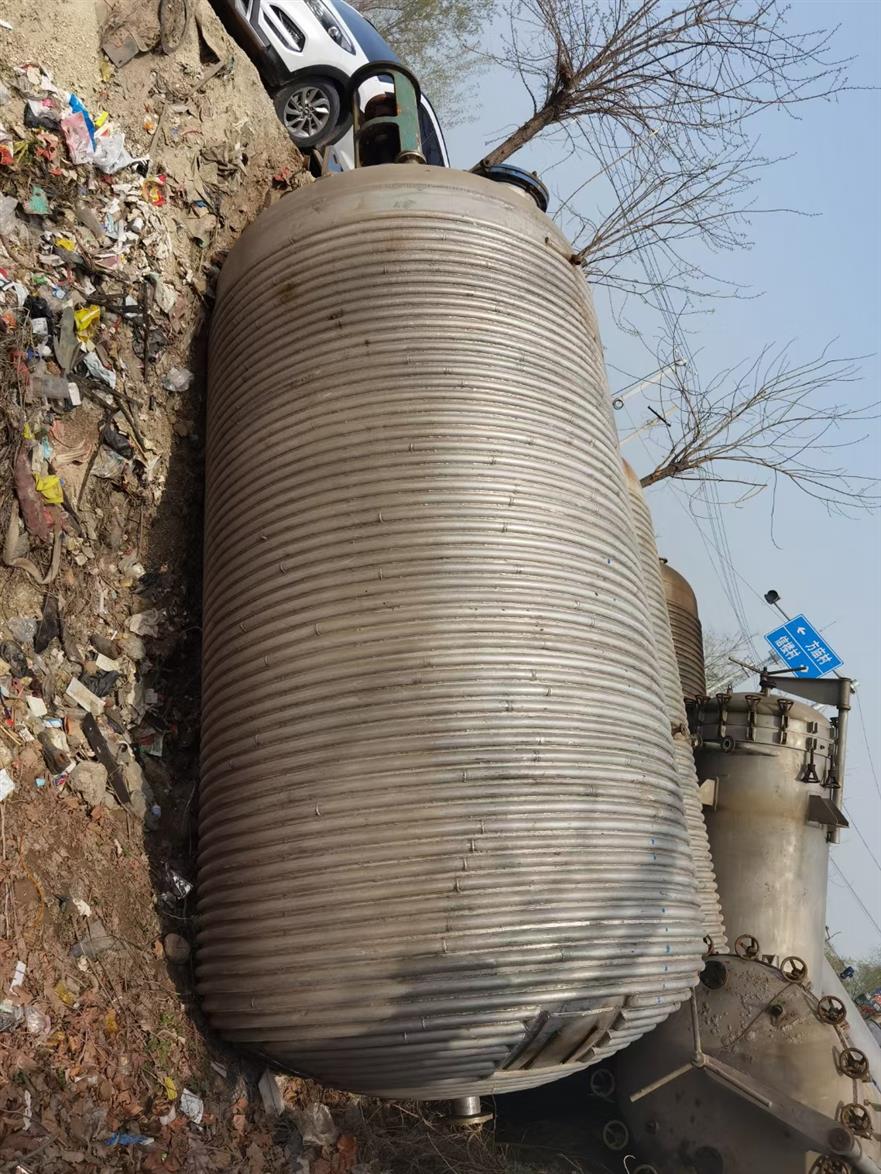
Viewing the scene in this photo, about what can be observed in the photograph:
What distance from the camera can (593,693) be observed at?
3.08 metres

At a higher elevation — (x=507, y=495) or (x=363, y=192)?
(x=363, y=192)

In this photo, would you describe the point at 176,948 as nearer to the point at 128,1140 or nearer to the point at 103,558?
the point at 128,1140

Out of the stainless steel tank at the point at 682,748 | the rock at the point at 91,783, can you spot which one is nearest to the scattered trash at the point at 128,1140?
the rock at the point at 91,783

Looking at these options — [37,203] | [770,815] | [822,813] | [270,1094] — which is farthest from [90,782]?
[822,813]

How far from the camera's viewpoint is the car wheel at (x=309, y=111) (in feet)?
17.3

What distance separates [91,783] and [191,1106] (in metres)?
1.01

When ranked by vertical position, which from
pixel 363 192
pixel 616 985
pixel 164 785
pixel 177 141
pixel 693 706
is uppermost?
pixel 177 141

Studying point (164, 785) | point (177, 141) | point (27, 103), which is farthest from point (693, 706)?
point (27, 103)

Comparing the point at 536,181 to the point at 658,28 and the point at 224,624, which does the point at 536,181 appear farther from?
the point at 658,28

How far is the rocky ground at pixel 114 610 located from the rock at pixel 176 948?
1 cm

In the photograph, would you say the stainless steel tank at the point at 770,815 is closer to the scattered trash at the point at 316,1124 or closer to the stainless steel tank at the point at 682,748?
the stainless steel tank at the point at 682,748

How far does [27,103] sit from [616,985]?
3654 millimetres

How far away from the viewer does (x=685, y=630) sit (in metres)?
6.86

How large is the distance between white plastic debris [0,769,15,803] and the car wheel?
3.76 meters
